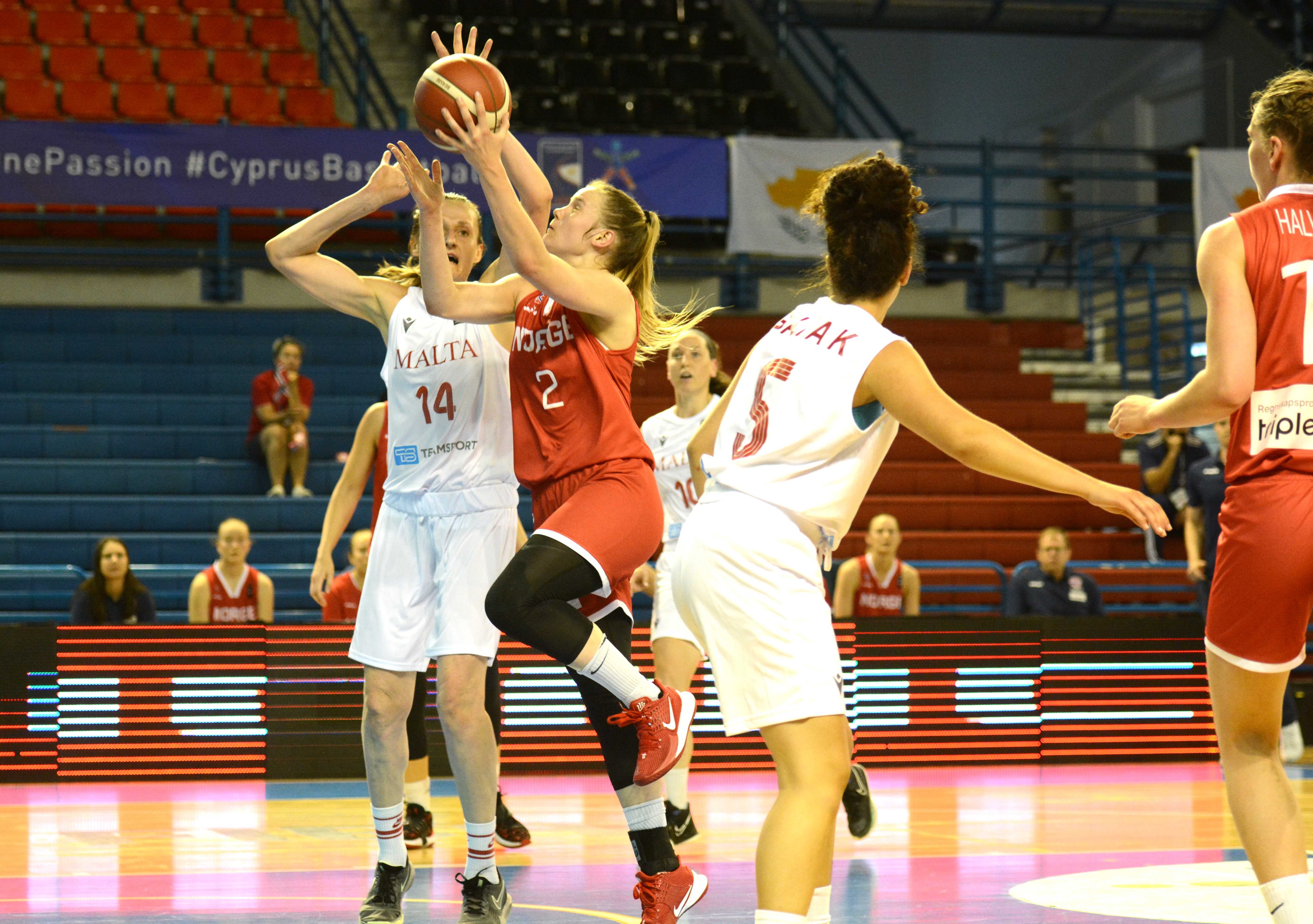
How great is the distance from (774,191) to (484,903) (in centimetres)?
1029

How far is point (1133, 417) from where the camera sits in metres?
3.77

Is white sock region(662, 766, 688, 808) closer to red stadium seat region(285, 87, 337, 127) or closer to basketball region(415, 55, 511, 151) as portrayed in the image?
basketball region(415, 55, 511, 151)

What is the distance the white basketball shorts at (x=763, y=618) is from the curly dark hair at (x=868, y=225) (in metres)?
0.55

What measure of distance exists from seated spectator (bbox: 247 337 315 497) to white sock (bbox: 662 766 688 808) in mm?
6380

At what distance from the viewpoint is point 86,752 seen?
9.01 m

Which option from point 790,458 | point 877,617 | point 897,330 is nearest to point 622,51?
point 897,330

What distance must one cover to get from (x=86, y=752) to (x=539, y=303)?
561 cm

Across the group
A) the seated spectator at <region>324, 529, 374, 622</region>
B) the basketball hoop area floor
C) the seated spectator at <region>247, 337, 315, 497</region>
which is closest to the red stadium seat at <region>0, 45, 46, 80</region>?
the seated spectator at <region>247, 337, 315, 497</region>

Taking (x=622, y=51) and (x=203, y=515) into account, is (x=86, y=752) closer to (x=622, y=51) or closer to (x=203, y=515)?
(x=203, y=515)

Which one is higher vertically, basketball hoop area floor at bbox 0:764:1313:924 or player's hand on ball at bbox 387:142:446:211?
player's hand on ball at bbox 387:142:446:211

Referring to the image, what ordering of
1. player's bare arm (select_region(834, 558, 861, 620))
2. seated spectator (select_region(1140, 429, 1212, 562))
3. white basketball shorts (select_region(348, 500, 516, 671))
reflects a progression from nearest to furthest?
1. white basketball shorts (select_region(348, 500, 516, 671))
2. player's bare arm (select_region(834, 558, 861, 620))
3. seated spectator (select_region(1140, 429, 1212, 562))

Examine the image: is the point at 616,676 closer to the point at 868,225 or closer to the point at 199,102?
the point at 868,225

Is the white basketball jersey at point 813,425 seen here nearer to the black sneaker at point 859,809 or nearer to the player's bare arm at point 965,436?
the player's bare arm at point 965,436

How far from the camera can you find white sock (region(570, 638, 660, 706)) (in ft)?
14.0
